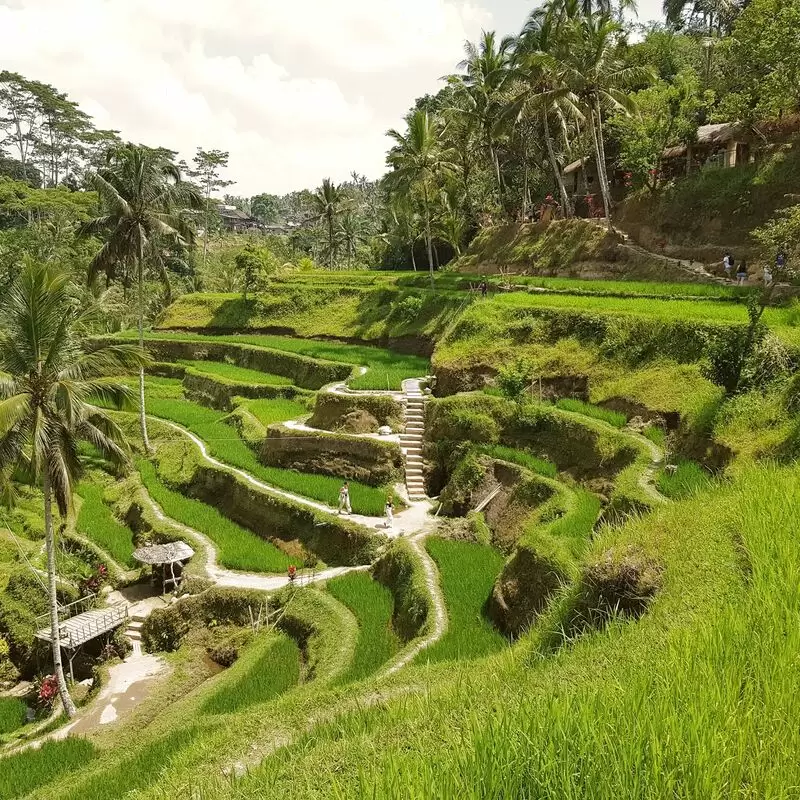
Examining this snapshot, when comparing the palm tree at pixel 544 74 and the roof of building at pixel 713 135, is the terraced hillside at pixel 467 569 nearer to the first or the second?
the palm tree at pixel 544 74

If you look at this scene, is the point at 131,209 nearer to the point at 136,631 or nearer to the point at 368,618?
the point at 136,631

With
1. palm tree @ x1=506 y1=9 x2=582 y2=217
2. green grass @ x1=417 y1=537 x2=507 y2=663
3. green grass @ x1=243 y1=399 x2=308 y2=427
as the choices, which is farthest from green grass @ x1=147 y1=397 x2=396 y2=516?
palm tree @ x1=506 y1=9 x2=582 y2=217

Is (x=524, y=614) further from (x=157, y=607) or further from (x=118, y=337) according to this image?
(x=118, y=337)

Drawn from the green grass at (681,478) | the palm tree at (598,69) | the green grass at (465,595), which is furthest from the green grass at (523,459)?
the palm tree at (598,69)

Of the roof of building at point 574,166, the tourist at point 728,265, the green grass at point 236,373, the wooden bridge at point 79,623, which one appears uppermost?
the roof of building at point 574,166

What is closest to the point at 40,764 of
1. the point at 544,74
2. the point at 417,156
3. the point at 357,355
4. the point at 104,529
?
the point at 104,529

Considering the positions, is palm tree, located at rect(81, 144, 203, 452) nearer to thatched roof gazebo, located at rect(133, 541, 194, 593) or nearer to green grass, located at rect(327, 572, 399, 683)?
thatched roof gazebo, located at rect(133, 541, 194, 593)

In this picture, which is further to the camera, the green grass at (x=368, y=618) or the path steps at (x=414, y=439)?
the path steps at (x=414, y=439)
